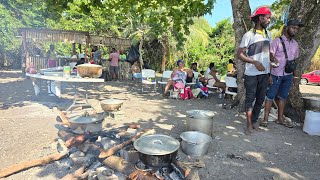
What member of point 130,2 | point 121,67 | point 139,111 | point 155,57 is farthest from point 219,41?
point 139,111

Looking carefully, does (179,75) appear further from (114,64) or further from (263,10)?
(114,64)

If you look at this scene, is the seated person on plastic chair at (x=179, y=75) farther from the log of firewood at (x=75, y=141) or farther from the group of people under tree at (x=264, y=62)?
the log of firewood at (x=75, y=141)

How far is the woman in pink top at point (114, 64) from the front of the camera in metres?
13.2

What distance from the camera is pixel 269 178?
11.1ft

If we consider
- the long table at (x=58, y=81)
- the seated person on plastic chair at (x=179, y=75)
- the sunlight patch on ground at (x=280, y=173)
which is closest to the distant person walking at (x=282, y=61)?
the sunlight patch on ground at (x=280, y=173)

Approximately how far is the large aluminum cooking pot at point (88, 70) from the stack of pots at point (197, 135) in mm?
2520

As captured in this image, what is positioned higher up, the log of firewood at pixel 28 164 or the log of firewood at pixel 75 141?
the log of firewood at pixel 75 141

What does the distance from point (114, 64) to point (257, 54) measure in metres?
9.75

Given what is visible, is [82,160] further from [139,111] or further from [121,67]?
[121,67]

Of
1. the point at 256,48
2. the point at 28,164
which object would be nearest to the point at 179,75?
the point at 256,48

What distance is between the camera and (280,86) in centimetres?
546

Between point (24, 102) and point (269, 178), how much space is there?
6796 millimetres

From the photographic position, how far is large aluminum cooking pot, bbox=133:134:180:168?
305 centimetres

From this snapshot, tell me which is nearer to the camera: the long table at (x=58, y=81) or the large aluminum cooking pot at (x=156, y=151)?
the large aluminum cooking pot at (x=156, y=151)
